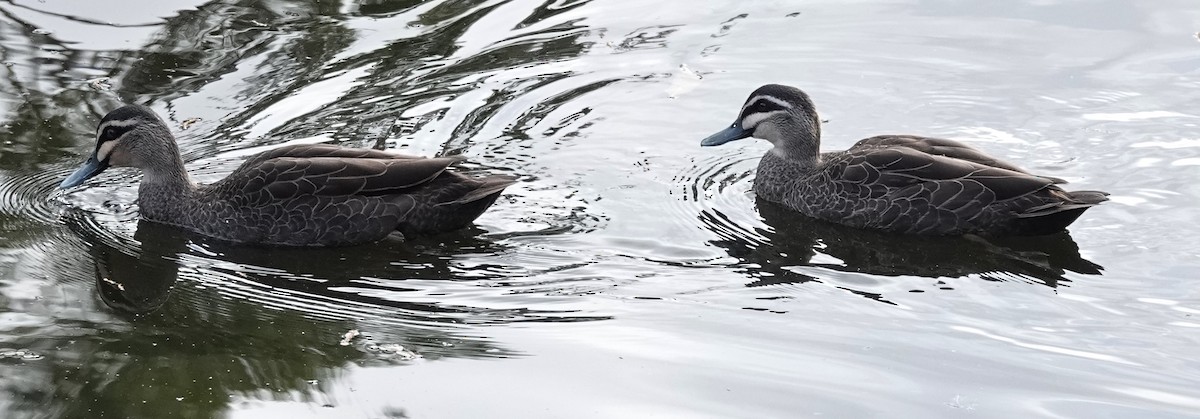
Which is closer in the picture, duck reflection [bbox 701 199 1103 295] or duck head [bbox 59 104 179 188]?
duck reflection [bbox 701 199 1103 295]

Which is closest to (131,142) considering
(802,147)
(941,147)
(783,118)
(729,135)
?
(729,135)

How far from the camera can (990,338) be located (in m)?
7.81

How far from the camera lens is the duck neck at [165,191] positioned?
9734mm

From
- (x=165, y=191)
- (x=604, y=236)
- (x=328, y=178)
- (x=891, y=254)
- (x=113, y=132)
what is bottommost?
(x=891, y=254)

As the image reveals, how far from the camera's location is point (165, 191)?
978cm

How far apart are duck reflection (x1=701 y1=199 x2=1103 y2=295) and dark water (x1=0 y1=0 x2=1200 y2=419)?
0.03 m

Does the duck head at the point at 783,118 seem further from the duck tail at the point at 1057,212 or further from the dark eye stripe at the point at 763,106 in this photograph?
the duck tail at the point at 1057,212

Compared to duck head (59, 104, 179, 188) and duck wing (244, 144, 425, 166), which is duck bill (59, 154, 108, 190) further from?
duck wing (244, 144, 425, 166)

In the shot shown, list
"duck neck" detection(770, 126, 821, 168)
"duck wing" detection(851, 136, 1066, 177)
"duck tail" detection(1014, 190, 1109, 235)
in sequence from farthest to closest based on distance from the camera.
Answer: "duck neck" detection(770, 126, 821, 168) → "duck wing" detection(851, 136, 1066, 177) → "duck tail" detection(1014, 190, 1109, 235)

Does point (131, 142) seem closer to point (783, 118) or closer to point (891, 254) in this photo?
point (783, 118)

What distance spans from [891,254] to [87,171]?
5.94m

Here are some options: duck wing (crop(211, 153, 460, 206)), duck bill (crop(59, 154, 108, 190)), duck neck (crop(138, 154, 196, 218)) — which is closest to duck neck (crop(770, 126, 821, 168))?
duck wing (crop(211, 153, 460, 206))

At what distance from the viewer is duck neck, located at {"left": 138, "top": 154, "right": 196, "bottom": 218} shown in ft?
31.9

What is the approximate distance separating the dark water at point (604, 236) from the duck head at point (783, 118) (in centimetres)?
58
